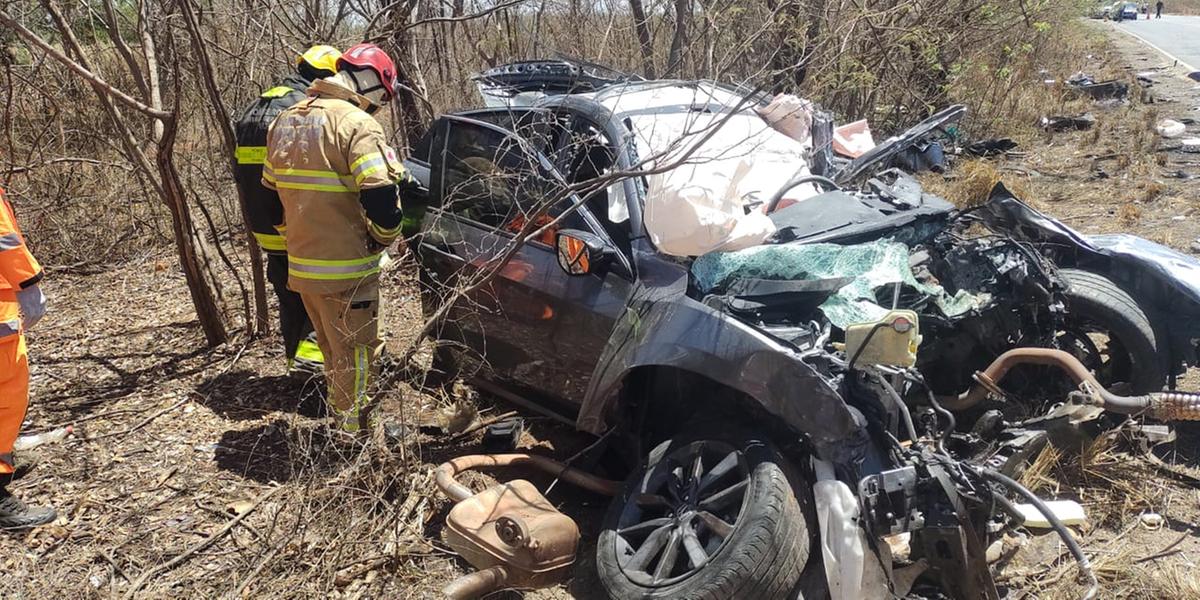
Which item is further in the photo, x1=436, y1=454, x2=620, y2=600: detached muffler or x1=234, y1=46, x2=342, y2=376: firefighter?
x1=234, y1=46, x2=342, y2=376: firefighter

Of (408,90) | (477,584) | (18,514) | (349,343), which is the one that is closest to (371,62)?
(349,343)

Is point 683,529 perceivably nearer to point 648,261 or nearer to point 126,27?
point 648,261

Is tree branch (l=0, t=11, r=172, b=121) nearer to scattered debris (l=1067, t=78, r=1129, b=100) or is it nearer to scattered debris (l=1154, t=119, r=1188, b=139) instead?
scattered debris (l=1154, t=119, r=1188, b=139)

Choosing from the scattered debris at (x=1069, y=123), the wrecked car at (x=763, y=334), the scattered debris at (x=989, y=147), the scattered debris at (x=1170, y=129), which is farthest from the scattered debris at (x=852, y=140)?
the scattered debris at (x=1069, y=123)

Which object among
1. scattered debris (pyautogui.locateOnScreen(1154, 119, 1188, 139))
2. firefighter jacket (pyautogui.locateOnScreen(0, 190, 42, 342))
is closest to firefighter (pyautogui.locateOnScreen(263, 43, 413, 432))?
firefighter jacket (pyautogui.locateOnScreen(0, 190, 42, 342))

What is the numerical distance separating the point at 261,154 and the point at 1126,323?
4038 millimetres

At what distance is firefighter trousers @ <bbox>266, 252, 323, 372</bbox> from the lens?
4520 millimetres

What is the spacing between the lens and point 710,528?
2.81 metres

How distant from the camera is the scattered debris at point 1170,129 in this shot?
9.85 meters

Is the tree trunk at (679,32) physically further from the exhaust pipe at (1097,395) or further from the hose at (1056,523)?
the hose at (1056,523)

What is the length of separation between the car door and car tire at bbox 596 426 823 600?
2.26ft

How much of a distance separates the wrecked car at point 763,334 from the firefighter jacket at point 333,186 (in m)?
0.45

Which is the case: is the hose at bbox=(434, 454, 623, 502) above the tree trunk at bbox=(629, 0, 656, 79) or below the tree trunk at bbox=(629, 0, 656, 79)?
below

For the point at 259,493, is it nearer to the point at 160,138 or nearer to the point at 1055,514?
the point at 160,138
